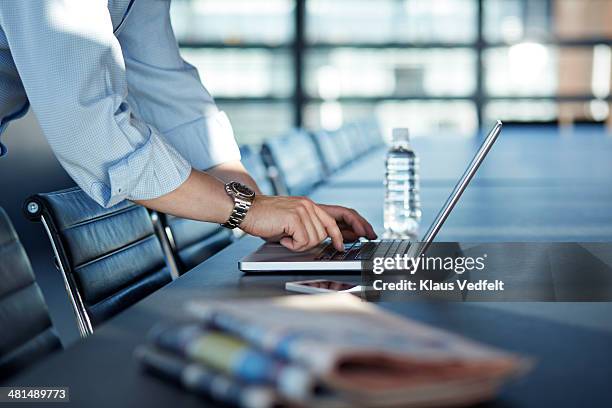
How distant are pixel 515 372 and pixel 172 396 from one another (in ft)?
0.91

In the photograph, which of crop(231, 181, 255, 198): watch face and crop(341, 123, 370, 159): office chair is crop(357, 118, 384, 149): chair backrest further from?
crop(231, 181, 255, 198): watch face

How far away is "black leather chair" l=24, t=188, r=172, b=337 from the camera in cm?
149

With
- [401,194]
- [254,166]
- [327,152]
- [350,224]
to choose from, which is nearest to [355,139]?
[327,152]

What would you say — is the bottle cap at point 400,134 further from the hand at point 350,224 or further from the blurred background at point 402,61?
the blurred background at point 402,61

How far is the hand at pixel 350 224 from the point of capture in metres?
1.54

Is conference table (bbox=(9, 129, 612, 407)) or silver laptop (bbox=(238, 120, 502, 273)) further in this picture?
silver laptop (bbox=(238, 120, 502, 273))

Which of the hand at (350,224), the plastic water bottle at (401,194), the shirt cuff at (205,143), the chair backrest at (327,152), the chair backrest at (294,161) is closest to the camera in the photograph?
the hand at (350,224)

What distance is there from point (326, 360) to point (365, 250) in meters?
0.88

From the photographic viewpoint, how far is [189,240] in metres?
2.06

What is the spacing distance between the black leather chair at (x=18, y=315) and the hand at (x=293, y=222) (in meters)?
0.33

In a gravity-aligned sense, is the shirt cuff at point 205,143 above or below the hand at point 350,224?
above

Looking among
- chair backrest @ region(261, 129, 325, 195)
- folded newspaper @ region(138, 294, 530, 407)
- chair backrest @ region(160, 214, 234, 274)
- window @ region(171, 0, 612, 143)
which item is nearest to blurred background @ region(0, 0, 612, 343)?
window @ region(171, 0, 612, 143)

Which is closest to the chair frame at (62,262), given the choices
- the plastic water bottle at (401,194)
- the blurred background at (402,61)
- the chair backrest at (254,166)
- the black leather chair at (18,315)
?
the black leather chair at (18,315)

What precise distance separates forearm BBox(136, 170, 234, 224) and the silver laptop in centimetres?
9
